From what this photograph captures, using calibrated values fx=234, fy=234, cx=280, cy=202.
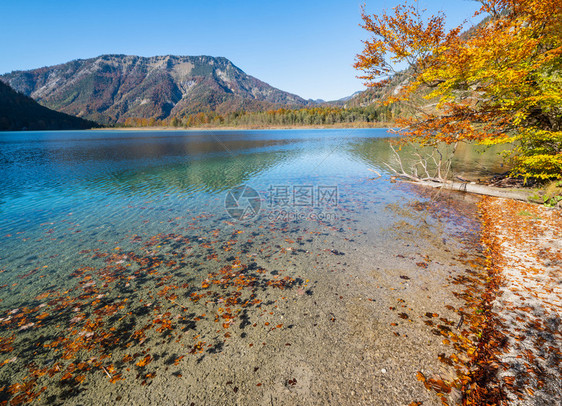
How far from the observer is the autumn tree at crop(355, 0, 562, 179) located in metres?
11.0

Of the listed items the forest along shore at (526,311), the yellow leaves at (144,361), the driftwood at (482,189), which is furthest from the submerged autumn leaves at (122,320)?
the driftwood at (482,189)

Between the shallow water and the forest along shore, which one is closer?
the forest along shore

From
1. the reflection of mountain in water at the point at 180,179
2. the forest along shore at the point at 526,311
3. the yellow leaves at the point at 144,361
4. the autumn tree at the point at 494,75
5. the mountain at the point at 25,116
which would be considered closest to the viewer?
the forest along shore at the point at 526,311

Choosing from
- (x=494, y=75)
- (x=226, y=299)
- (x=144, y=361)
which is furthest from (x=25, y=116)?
(x=494, y=75)

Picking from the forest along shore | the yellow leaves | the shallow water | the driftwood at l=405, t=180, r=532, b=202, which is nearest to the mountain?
the shallow water

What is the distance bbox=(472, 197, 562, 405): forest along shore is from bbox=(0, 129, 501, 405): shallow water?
1007 millimetres

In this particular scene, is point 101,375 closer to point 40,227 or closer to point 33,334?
point 33,334

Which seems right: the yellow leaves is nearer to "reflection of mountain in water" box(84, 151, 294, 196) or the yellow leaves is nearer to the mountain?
"reflection of mountain in water" box(84, 151, 294, 196)

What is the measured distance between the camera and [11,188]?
845 inches

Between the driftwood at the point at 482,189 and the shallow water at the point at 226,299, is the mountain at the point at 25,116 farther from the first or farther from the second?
the driftwood at the point at 482,189

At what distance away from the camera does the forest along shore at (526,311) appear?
4.19m

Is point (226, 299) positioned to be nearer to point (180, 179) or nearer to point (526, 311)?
point (526, 311)

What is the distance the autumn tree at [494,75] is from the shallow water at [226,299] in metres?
4.71

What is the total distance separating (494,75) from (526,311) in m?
11.7
